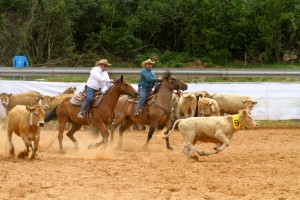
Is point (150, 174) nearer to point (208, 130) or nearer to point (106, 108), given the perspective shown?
point (208, 130)

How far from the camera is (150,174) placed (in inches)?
512

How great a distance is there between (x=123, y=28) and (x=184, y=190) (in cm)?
3035

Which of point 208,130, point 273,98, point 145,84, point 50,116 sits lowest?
point 273,98

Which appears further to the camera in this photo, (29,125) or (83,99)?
(83,99)

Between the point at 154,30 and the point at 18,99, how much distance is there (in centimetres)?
1793

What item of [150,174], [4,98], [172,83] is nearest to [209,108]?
[172,83]

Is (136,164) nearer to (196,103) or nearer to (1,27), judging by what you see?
(196,103)

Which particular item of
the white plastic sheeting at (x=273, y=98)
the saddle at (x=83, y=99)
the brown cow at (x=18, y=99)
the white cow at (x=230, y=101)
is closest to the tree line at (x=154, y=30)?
the brown cow at (x=18, y=99)

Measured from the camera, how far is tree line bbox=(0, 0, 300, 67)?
128 feet

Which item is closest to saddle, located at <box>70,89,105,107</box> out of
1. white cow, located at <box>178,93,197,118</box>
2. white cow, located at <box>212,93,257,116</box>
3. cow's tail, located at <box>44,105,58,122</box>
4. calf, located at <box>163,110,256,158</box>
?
cow's tail, located at <box>44,105,58,122</box>

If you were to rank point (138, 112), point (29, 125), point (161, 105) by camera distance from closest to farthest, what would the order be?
point (29, 125) < point (161, 105) < point (138, 112)

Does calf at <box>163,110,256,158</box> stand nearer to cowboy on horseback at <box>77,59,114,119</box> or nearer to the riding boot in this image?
cowboy on horseback at <box>77,59,114,119</box>

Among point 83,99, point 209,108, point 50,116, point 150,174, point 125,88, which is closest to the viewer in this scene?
point 150,174

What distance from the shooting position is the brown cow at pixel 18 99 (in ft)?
84.5
